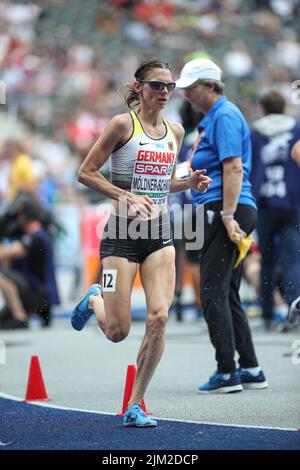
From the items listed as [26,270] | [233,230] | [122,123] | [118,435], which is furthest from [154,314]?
[26,270]

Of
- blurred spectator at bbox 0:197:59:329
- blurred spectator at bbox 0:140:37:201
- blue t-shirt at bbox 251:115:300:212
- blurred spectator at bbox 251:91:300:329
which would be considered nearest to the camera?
blurred spectator at bbox 251:91:300:329

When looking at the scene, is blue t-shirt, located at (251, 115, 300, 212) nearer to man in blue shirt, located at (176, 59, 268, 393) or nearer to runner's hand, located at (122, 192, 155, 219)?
man in blue shirt, located at (176, 59, 268, 393)

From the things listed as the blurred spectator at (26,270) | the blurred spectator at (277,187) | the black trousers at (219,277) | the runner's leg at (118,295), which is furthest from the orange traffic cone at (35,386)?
the blurred spectator at (26,270)

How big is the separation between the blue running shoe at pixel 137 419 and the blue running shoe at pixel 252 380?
189cm

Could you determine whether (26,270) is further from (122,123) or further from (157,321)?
(157,321)

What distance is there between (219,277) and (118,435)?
216cm

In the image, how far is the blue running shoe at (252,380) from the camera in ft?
25.8

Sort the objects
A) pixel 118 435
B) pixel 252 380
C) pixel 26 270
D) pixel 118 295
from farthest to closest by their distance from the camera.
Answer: pixel 26 270 → pixel 252 380 → pixel 118 295 → pixel 118 435

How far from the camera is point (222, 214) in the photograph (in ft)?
25.0

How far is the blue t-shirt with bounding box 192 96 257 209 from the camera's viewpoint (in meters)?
7.60

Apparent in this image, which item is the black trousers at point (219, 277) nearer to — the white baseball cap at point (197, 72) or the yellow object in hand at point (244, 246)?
the yellow object in hand at point (244, 246)

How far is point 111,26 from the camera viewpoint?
27.7 meters

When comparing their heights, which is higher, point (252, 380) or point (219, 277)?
point (219, 277)

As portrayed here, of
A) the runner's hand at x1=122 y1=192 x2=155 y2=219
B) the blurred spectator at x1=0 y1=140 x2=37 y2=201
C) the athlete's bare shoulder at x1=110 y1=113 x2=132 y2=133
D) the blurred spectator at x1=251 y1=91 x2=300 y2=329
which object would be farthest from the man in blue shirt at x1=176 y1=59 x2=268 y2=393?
the blurred spectator at x1=0 y1=140 x2=37 y2=201
